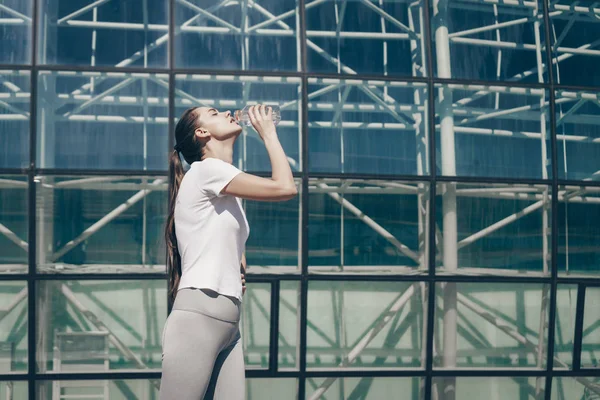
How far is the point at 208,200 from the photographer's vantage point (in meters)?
3.38

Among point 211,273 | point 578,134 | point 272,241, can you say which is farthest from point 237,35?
point 211,273

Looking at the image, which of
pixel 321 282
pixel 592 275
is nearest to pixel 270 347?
pixel 321 282

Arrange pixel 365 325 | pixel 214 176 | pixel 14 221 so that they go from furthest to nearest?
pixel 365 325
pixel 14 221
pixel 214 176

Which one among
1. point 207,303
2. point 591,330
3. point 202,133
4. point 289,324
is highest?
point 202,133

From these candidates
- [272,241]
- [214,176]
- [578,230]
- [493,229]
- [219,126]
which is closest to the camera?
Answer: [214,176]

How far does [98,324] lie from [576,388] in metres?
4.06

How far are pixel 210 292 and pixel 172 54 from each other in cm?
375

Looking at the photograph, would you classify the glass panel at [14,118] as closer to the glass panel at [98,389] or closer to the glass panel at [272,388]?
the glass panel at [98,389]

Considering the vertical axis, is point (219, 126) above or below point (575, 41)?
below

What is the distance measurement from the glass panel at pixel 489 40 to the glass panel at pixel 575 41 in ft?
0.41

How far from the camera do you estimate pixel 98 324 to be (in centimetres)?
655

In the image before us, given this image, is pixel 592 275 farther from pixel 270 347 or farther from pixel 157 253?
pixel 157 253

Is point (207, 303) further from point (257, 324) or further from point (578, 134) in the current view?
point (578, 134)

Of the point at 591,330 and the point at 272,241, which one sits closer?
the point at 272,241
